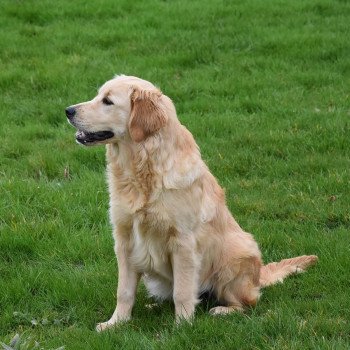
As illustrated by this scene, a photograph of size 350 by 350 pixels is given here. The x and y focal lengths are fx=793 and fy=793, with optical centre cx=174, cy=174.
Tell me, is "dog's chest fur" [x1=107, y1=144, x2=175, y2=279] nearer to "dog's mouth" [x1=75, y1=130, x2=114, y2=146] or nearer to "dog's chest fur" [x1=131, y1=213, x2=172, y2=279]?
"dog's chest fur" [x1=131, y1=213, x2=172, y2=279]

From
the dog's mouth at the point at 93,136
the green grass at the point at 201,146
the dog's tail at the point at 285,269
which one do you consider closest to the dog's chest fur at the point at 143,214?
the dog's mouth at the point at 93,136

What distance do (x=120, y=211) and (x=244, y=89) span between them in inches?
203

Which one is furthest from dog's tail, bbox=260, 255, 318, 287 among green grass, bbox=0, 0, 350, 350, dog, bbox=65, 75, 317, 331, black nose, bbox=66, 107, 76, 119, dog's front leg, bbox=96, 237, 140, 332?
black nose, bbox=66, 107, 76, 119

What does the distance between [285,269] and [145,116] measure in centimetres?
157

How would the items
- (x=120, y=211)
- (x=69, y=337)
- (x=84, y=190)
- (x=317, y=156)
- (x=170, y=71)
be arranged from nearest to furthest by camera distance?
(x=69, y=337)
(x=120, y=211)
(x=84, y=190)
(x=317, y=156)
(x=170, y=71)

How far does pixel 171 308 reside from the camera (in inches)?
213

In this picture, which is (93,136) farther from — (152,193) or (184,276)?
(184,276)

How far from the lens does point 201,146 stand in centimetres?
840

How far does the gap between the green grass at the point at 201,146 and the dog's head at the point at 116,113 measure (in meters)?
1.11

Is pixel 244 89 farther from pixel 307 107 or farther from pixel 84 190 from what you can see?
pixel 84 190

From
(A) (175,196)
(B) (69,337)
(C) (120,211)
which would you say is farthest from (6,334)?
(A) (175,196)

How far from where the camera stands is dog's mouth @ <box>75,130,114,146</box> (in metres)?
5.13

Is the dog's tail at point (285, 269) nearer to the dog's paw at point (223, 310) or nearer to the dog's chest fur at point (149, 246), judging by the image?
the dog's paw at point (223, 310)

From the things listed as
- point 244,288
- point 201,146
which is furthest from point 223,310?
point 201,146
